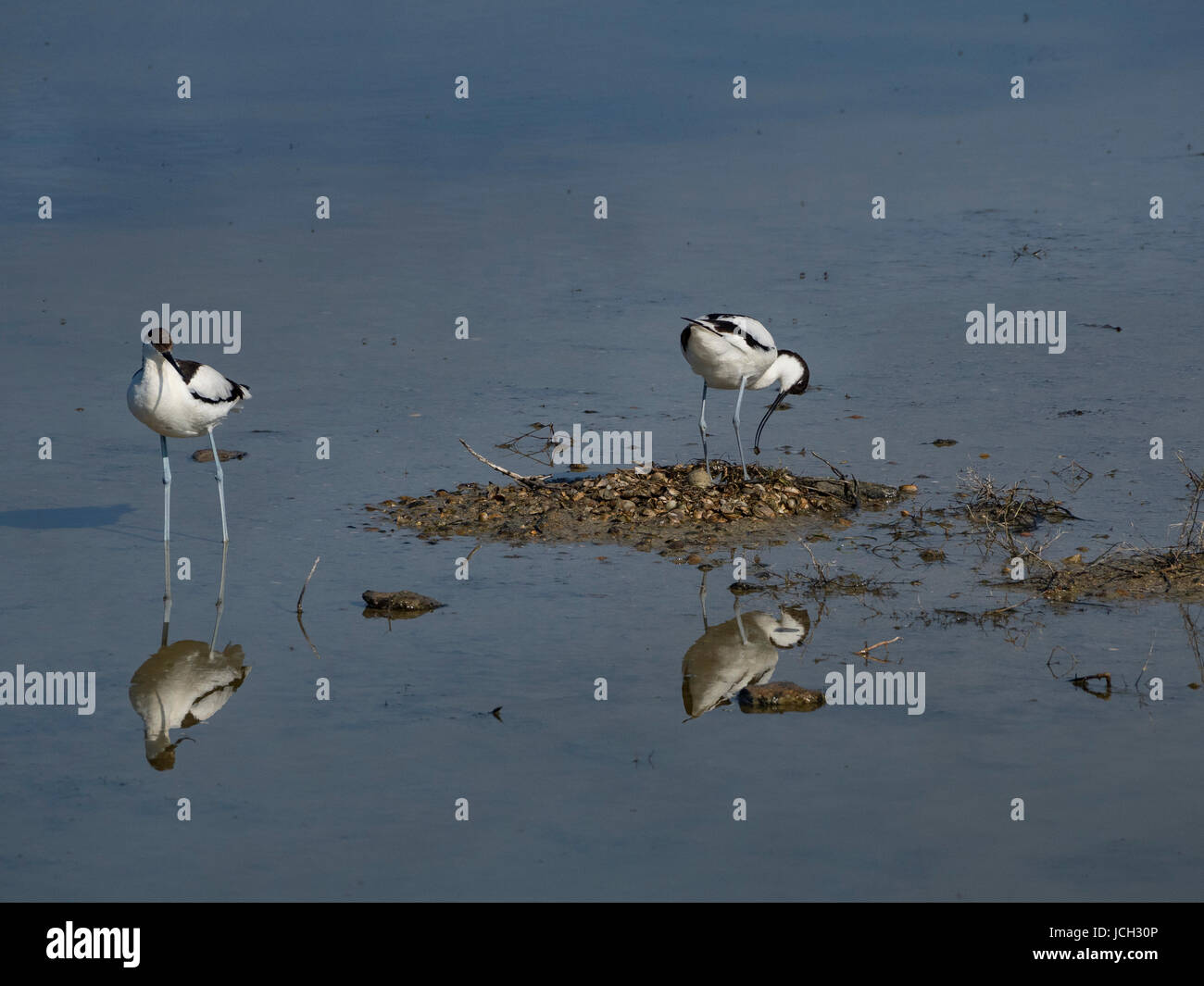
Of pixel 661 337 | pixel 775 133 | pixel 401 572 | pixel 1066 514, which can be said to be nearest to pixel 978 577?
pixel 1066 514

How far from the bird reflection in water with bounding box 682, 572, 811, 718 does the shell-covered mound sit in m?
1.23

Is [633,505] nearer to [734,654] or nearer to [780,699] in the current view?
[734,654]

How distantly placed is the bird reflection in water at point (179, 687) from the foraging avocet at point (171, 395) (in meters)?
1.42

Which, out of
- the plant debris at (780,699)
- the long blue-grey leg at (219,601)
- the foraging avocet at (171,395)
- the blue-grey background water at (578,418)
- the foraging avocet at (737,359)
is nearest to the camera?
the blue-grey background water at (578,418)

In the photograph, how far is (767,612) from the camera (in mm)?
8938

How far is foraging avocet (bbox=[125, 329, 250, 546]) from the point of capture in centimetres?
975

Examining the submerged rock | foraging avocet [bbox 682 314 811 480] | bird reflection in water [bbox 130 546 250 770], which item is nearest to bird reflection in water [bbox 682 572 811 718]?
the submerged rock

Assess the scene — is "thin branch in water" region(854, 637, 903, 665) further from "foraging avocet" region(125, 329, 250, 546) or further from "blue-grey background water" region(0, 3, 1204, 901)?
"foraging avocet" region(125, 329, 250, 546)

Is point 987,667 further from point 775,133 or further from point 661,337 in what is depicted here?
point 775,133

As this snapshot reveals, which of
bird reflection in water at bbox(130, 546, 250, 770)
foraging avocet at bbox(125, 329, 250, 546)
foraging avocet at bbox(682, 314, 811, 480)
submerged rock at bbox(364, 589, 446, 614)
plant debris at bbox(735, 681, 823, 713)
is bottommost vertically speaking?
plant debris at bbox(735, 681, 823, 713)

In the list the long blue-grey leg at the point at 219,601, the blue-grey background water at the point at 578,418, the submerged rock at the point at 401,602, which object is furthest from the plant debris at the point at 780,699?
the long blue-grey leg at the point at 219,601

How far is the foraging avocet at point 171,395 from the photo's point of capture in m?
9.75

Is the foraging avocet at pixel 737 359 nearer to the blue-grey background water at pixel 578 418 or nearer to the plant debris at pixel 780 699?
the blue-grey background water at pixel 578 418

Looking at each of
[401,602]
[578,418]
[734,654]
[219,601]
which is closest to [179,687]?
[219,601]
